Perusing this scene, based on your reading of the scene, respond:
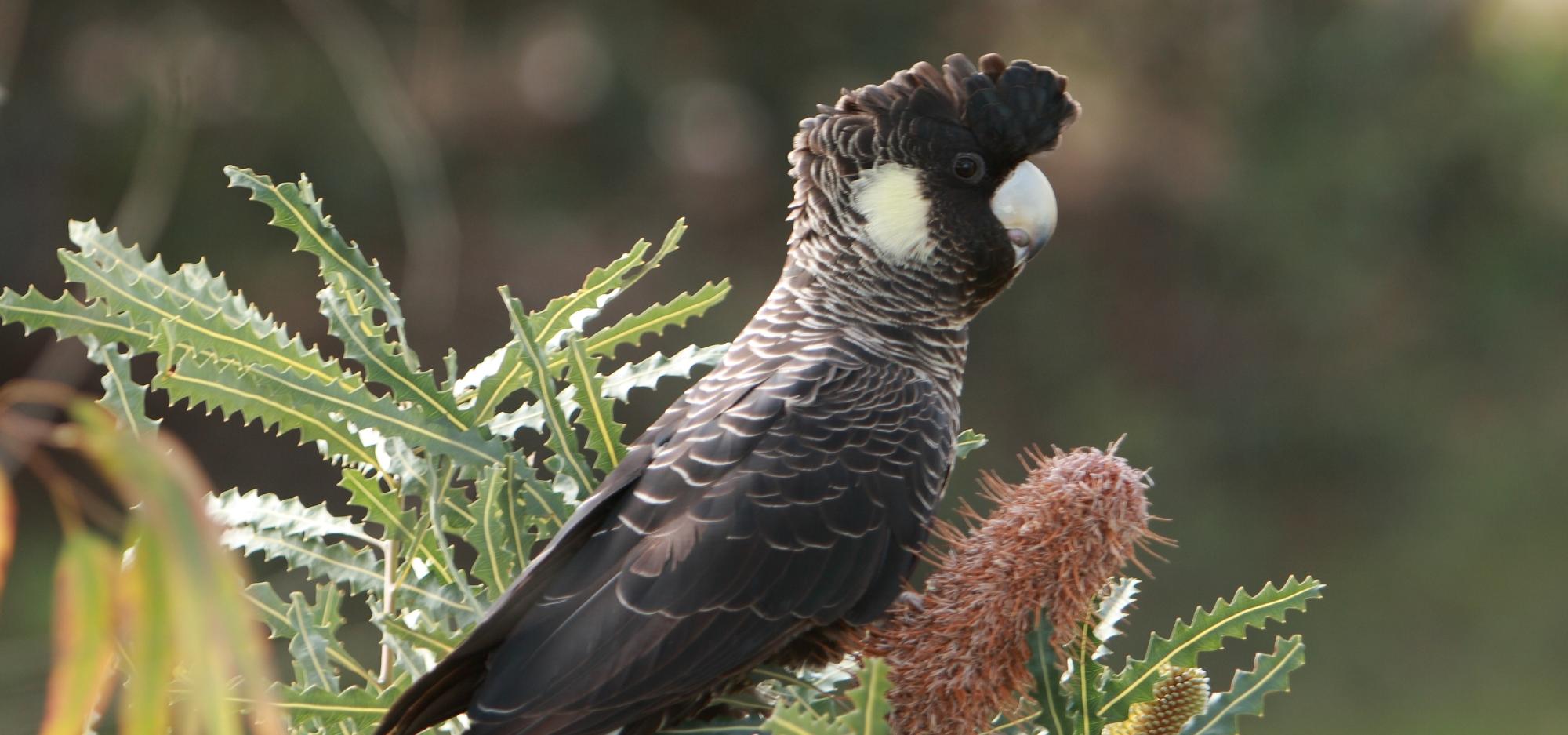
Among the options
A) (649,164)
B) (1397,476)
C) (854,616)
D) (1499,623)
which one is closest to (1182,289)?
(1397,476)

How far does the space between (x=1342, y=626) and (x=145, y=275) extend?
4447 mm

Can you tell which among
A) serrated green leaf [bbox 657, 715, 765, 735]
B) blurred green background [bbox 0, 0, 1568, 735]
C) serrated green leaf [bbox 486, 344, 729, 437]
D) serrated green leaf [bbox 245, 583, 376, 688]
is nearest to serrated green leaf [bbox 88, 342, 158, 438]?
serrated green leaf [bbox 245, 583, 376, 688]

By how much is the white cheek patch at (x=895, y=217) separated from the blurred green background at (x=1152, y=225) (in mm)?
2497

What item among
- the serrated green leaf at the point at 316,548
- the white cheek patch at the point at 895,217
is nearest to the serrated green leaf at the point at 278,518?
the serrated green leaf at the point at 316,548

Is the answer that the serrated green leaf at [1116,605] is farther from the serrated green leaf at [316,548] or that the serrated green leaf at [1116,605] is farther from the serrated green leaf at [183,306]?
the serrated green leaf at [183,306]

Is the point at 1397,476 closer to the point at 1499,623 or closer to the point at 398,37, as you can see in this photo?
the point at 1499,623

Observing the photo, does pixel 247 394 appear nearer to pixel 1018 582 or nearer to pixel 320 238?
pixel 320 238

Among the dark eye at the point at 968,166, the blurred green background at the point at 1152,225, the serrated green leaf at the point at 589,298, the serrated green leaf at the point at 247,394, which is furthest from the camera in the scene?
the blurred green background at the point at 1152,225

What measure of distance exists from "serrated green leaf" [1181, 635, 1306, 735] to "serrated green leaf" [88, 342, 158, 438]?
709mm

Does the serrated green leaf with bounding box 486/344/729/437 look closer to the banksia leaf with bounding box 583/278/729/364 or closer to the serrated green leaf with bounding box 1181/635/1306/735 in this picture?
the banksia leaf with bounding box 583/278/729/364

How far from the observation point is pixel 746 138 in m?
4.68

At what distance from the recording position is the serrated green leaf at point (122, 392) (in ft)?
3.15

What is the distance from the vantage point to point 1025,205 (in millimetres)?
1406

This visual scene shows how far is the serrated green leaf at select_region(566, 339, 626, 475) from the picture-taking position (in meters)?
0.99
